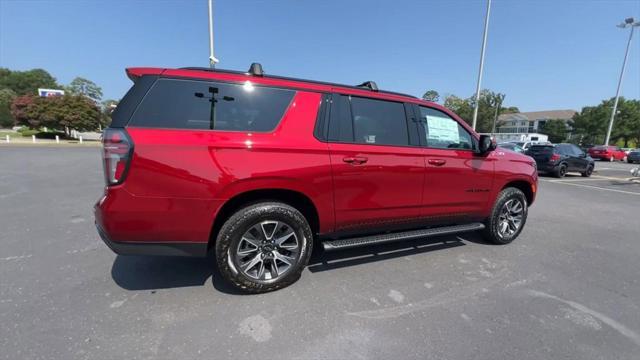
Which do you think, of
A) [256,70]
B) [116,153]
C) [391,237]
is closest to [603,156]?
[391,237]

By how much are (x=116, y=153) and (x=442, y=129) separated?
346 centimetres

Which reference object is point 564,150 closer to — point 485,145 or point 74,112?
point 485,145

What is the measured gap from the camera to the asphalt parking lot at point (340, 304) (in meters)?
2.06

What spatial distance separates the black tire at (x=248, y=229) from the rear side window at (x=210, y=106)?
752 millimetres

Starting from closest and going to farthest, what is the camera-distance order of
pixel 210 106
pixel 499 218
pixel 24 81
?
pixel 210 106, pixel 499 218, pixel 24 81

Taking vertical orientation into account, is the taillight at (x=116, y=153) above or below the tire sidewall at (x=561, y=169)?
above

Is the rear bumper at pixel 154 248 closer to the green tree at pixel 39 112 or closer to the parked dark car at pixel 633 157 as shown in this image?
the parked dark car at pixel 633 157

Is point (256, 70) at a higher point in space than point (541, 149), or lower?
higher

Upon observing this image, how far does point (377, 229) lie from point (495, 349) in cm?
147

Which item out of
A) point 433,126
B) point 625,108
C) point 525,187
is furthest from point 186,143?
point 625,108

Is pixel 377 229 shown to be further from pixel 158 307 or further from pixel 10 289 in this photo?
pixel 10 289

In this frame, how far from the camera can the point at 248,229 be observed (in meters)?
2.59

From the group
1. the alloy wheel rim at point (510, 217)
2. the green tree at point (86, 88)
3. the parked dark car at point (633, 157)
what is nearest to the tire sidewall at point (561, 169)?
the alloy wheel rim at point (510, 217)

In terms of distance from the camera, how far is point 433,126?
352 centimetres
